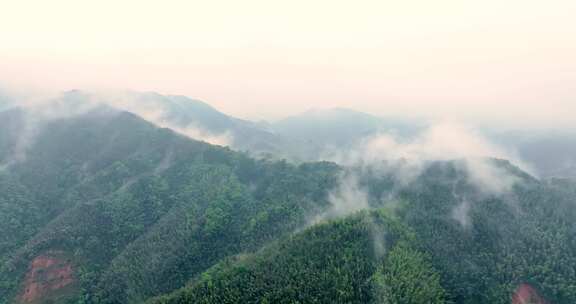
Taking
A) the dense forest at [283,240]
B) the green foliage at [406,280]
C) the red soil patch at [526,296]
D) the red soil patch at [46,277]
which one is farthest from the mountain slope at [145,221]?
the red soil patch at [526,296]

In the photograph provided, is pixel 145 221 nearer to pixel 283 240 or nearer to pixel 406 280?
pixel 283 240

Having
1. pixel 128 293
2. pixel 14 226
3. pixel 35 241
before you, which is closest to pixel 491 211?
pixel 128 293

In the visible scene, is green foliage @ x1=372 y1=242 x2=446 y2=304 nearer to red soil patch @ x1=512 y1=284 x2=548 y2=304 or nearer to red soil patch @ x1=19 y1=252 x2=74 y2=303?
red soil patch @ x1=512 y1=284 x2=548 y2=304

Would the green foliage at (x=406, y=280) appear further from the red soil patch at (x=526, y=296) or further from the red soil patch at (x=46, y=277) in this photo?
the red soil patch at (x=46, y=277)

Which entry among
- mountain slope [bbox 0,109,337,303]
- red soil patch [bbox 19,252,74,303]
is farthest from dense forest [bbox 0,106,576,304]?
mountain slope [bbox 0,109,337,303]

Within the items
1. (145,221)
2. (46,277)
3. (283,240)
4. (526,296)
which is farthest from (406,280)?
(46,277)
